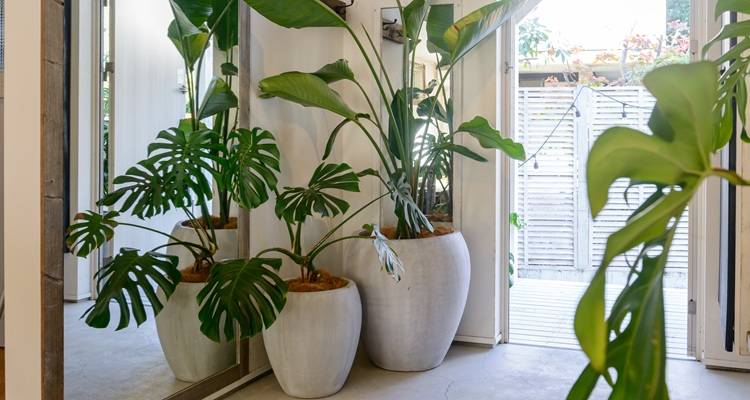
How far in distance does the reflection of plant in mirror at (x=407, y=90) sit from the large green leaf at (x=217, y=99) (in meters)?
0.12

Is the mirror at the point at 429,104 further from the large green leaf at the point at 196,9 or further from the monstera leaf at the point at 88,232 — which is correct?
the monstera leaf at the point at 88,232

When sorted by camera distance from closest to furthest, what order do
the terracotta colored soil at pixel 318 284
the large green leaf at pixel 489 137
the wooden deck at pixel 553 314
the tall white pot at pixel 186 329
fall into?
the tall white pot at pixel 186 329
the terracotta colored soil at pixel 318 284
the large green leaf at pixel 489 137
the wooden deck at pixel 553 314

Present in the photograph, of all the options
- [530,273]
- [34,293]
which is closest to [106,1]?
[34,293]

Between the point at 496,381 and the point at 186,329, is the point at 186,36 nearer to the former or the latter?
the point at 186,329

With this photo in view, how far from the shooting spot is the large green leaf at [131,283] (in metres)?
2.04

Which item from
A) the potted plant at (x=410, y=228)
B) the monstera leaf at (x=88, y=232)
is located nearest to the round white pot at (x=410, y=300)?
the potted plant at (x=410, y=228)

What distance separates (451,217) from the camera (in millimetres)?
3385

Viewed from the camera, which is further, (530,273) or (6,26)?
(530,273)

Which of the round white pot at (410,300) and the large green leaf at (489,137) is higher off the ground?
the large green leaf at (489,137)

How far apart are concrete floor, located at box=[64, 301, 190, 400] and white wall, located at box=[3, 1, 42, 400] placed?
0.31ft

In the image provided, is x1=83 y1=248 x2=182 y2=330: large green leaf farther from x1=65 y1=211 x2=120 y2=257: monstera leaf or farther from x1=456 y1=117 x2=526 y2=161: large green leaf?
x1=456 y1=117 x2=526 y2=161: large green leaf

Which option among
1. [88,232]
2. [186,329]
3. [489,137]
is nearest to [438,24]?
[489,137]

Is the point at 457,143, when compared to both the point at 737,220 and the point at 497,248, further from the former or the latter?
the point at 737,220

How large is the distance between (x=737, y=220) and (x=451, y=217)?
1207 millimetres
